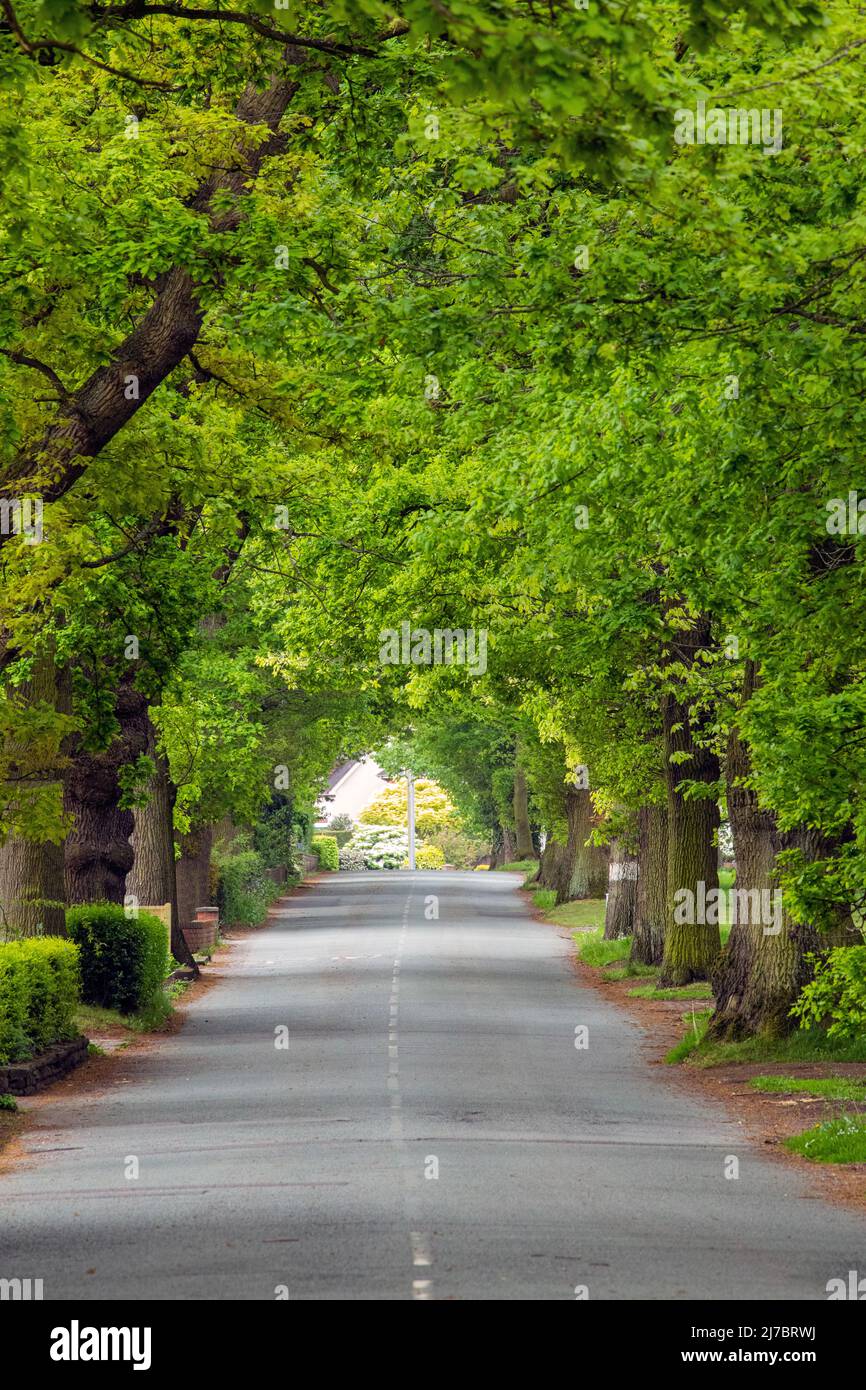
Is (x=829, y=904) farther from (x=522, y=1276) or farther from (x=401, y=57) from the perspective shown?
(x=401, y=57)

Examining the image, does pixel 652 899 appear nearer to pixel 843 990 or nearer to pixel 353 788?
pixel 843 990

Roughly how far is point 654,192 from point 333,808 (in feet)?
448

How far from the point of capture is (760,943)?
22.2m

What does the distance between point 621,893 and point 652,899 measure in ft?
20.2

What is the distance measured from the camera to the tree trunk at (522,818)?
8006 centimetres

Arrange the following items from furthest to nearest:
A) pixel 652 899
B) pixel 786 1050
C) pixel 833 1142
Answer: pixel 652 899
pixel 786 1050
pixel 833 1142

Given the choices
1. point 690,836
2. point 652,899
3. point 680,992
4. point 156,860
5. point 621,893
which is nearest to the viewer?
point 690,836

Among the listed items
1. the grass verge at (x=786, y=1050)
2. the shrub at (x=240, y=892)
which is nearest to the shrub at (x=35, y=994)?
the grass verge at (x=786, y=1050)

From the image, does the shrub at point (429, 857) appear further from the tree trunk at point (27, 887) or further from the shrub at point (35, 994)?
the shrub at point (35, 994)

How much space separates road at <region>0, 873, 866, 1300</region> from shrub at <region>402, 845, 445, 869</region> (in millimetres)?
93838

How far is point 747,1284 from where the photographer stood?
1013 centimetres

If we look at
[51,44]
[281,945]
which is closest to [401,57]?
[51,44]

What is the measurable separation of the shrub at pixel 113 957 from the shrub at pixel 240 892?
74.2 feet

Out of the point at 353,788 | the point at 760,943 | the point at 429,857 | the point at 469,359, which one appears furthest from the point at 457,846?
the point at 469,359
